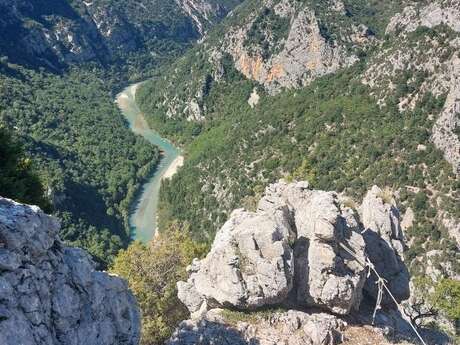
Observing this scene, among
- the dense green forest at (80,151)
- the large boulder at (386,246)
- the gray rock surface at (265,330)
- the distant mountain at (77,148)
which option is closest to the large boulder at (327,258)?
the gray rock surface at (265,330)

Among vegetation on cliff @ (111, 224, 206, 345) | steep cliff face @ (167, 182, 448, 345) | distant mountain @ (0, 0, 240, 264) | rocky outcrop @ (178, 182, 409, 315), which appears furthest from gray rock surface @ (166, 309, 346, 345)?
distant mountain @ (0, 0, 240, 264)

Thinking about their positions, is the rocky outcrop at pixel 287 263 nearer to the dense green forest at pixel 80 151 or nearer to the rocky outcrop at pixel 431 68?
the rocky outcrop at pixel 431 68

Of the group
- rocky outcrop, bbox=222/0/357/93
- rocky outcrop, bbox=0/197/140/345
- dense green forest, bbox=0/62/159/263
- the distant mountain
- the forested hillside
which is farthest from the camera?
rocky outcrop, bbox=222/0/357/93

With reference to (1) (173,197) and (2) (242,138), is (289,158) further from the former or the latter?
(1) (173,197)

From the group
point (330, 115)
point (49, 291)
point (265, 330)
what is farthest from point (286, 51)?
point (49, 291)

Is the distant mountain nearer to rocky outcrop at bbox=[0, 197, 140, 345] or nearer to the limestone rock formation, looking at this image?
the limestone rock formation

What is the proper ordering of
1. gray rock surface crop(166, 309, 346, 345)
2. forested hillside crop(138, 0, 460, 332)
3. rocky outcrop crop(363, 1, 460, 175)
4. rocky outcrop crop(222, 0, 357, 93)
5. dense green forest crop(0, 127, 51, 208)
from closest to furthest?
gray rock surface crop(166, 309, 346, 345)
dense green forest crop(0, 127, 51, 208)
forested hillside crop(138, 0, 460, 332)
rocky outcrop crop(363, 1, 460, 175)
rocky outcrop crop(222, 0, 357, 93)
